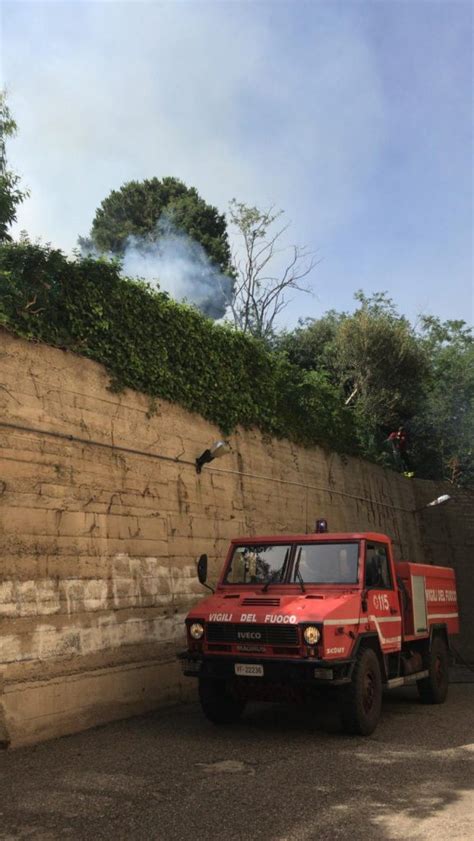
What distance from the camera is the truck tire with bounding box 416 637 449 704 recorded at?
9961 millimetres

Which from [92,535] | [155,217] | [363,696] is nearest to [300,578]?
[363,696]

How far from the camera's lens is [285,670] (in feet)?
23.3

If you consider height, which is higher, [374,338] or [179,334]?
[374,338]

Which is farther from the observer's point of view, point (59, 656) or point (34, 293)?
point (34, 293)

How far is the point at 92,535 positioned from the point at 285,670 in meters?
3.05

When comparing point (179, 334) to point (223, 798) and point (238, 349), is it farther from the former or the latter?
point (223, 798)

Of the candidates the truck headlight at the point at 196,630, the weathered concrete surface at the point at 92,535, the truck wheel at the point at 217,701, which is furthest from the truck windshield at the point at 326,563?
the weathered concrete surface at the point at 92,535

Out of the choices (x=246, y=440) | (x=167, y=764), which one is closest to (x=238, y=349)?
(x=246, y=440)

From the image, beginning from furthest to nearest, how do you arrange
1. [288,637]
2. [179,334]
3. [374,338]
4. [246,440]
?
[374,338]
[246,440]
[179,334]
[288,637]

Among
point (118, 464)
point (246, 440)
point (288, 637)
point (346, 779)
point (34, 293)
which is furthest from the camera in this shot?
point (246, 440)

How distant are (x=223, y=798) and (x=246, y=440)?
8149 mm

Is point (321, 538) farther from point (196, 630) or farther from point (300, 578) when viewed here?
point (196, 630)

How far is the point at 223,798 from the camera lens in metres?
5.42

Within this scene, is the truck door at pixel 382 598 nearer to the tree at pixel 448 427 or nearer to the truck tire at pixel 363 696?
the truck tire at pixel 363 696
